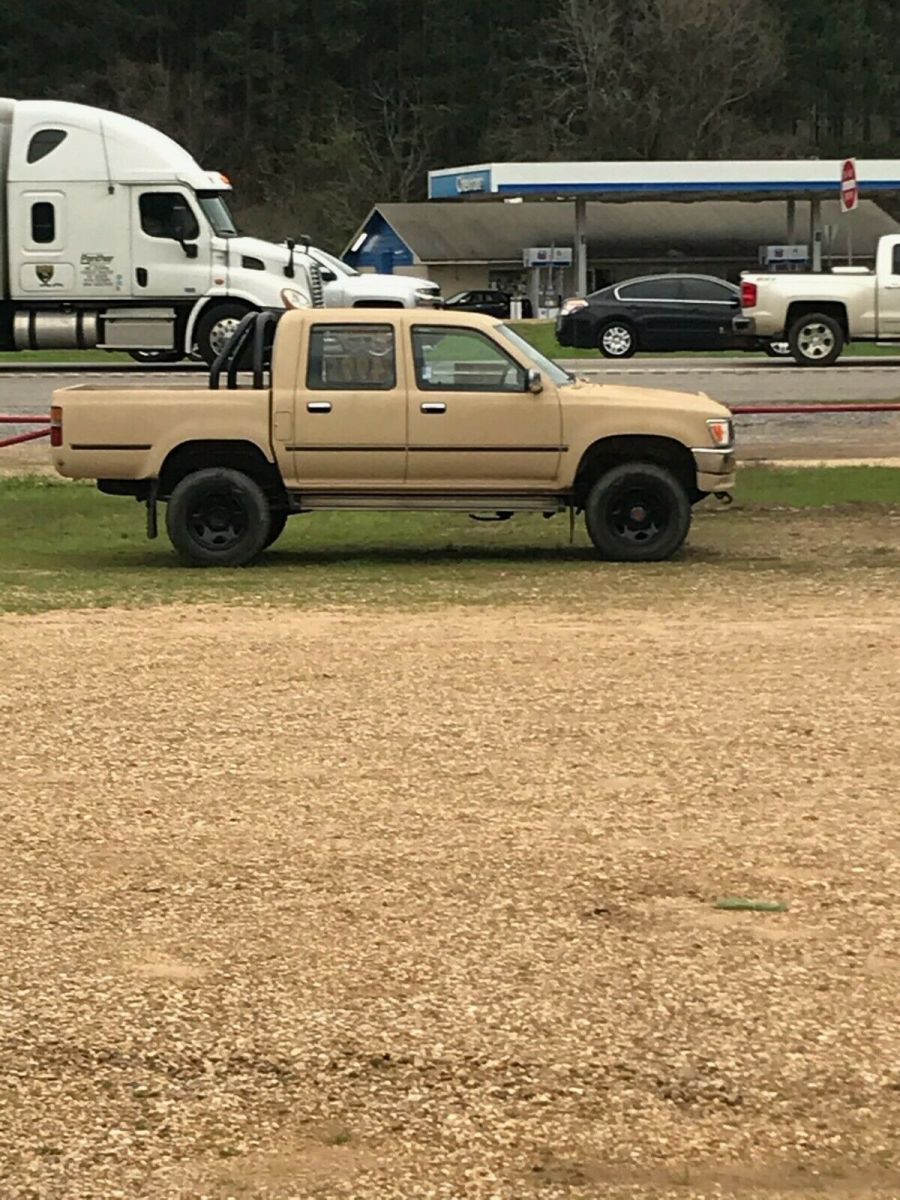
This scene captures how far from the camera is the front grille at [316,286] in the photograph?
1133 inches

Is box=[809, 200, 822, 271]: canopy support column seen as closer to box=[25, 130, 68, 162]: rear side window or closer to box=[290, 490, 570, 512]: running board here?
box=[25, 130, 68, 162]: rear side window

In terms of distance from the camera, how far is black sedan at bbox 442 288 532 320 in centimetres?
6369

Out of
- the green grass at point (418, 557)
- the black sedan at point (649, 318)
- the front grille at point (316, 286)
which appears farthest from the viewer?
the black sedan at point (649, 318)

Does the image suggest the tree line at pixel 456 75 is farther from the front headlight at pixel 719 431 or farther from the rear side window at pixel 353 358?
the front headlight at pixel 719 431

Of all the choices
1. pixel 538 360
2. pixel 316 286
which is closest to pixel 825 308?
pixel 316 286

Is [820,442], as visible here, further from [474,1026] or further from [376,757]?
[474,1026]

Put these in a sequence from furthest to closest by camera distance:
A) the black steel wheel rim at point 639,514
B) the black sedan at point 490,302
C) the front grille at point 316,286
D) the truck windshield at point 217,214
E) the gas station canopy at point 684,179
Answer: the black sedan at point 490,302 → the gas station canopy at point 684,179 → the front grille at point 316,286 → the truck windshield at point 217,214 → the black steel wheel rim at point 639,514

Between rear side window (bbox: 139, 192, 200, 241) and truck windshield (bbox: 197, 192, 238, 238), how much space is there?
25 cm

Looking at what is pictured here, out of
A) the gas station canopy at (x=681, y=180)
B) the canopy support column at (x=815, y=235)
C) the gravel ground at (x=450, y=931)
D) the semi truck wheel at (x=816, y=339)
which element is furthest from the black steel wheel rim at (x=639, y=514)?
the gas station canopy at (x=681, y=180)

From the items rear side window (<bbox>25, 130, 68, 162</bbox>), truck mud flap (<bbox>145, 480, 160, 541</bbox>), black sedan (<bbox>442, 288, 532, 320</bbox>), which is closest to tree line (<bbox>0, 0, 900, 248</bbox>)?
black sedan (<bbox>442, 288, 532, 320</bbox>)

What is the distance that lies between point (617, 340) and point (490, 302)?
3136cm

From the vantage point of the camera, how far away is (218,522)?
13391 millimetres

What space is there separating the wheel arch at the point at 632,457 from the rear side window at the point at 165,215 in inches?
637

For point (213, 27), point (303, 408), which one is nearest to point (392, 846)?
point (303, 408)
